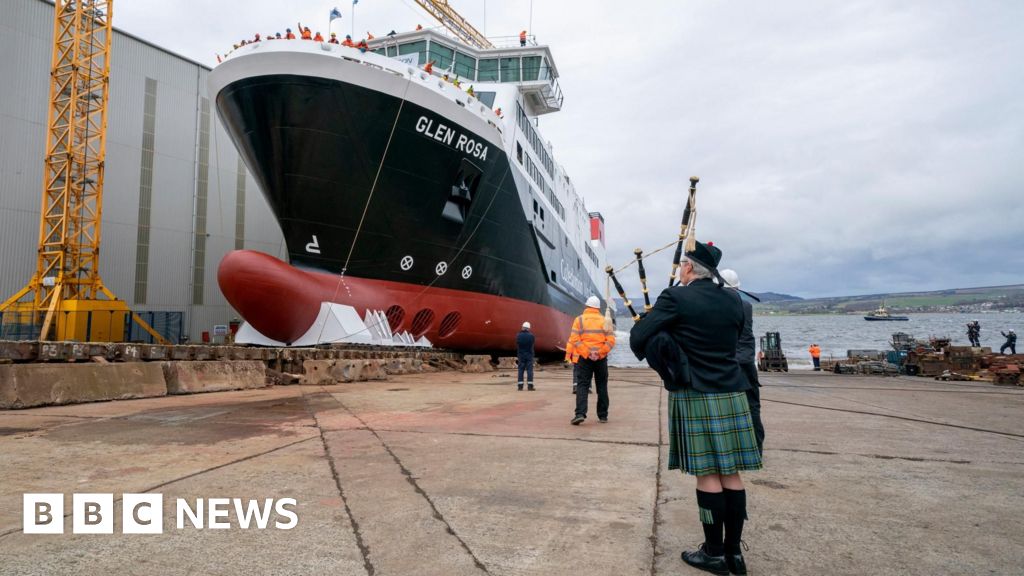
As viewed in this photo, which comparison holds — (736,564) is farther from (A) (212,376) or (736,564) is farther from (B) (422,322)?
(B) (422,322)

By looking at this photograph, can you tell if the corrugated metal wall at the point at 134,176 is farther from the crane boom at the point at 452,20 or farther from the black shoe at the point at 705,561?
the black shoe at the point at 705,561

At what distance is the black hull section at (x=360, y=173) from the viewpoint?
12.4 metres

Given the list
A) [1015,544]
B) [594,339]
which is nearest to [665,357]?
[1015,544]

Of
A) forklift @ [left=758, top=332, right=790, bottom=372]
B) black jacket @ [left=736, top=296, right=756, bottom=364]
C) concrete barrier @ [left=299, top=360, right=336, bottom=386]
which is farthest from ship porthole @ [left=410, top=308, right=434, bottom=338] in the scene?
forklift @ [left=758, top=332, right=790, bottom=372]

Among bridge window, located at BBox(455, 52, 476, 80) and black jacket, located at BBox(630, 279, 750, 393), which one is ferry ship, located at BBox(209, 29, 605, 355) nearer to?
bridge window, located at BBox(455, 52, 476, 80)

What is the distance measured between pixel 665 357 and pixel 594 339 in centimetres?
363

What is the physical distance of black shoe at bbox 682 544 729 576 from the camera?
2.14m

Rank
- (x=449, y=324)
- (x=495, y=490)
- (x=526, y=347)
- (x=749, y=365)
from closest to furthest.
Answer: (x=495, y=490), (x=749, y=365), (x=526, y=347), (x=449, y=324)

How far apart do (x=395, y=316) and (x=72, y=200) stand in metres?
16.4

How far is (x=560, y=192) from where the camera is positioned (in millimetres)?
26031

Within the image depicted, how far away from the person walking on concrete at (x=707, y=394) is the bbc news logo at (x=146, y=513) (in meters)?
1.83

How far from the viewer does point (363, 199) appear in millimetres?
13102

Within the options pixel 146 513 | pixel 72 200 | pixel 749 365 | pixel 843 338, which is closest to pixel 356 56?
pixel 749 365

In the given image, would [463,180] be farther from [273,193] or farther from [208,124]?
[208,124]
